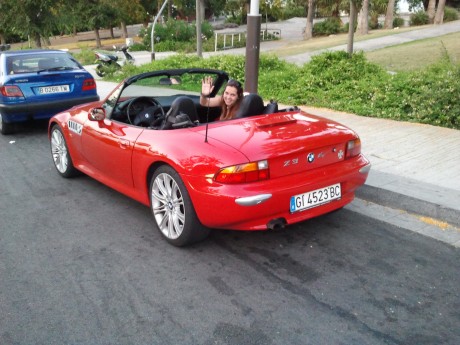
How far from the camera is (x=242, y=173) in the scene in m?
3.45

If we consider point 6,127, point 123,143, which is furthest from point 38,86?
point 123,143

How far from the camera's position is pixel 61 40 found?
43.4 meters

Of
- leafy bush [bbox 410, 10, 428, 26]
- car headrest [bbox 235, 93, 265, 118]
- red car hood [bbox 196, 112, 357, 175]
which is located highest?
leafy bush [bbox 410, 10, 428, 26]

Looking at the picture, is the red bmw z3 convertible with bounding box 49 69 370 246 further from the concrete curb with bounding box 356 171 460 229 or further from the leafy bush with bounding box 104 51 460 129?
the leafy bush with bounding box 104 51 460 129

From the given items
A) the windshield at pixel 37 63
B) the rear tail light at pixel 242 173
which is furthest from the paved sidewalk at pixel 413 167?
the windshield at pixel 37 63

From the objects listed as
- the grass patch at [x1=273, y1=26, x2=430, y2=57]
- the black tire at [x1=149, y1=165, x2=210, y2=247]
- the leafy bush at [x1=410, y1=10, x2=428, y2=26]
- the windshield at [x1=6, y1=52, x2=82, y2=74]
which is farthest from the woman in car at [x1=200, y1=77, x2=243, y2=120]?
the leafy bush at [x1=410, y1=10, x2=428, y2=26]

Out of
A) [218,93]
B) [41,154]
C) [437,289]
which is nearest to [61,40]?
[41,154]

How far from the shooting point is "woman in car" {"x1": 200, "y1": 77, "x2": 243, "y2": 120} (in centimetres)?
468

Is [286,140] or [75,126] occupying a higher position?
[286,140]

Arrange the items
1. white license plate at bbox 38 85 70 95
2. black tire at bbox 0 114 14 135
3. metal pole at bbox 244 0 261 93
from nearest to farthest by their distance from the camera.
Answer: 1. metal pole at bbox 244 0 261 93
2. white license plate at bbox 38 85 70 95
3. black tire at bbox 0 114 14 135

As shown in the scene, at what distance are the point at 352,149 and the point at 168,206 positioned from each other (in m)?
1.66

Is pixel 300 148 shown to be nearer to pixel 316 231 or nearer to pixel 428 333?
pixel 316 231

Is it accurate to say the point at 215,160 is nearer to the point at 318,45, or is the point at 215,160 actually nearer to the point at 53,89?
the point at 53,89

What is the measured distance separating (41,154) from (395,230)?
5.38 m
